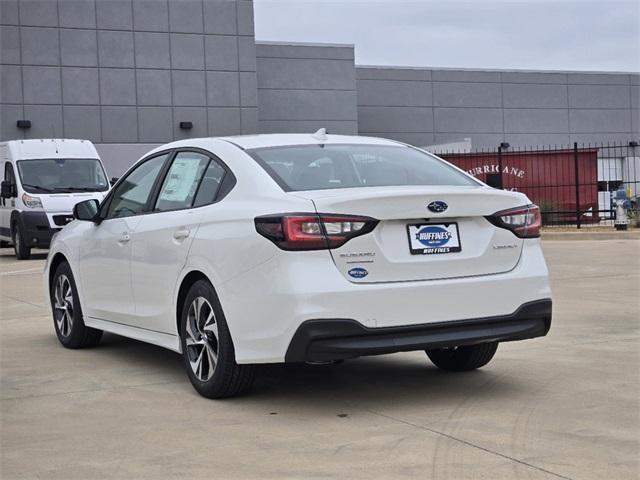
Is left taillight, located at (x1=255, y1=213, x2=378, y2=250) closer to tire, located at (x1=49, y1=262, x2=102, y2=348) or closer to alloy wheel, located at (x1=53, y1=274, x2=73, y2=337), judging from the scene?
tire, located at (x1=49, y1=262, x2=102, y2=348)

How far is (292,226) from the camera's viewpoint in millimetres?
5590

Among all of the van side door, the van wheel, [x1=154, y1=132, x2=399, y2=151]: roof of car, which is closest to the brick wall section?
the van side door

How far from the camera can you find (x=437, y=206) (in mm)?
5844

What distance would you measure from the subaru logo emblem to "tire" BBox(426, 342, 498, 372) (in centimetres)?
126

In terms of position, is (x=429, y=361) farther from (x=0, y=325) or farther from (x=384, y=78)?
(x=384, y=78)

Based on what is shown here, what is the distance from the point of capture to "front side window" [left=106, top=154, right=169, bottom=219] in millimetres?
7383

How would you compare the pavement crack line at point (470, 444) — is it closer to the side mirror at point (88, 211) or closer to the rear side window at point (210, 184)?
the rear side window at point (210, 184)

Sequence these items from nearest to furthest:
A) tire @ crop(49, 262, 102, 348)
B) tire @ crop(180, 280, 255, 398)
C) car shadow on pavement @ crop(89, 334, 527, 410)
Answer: tire @ crop(180, 280, 255, 398) → car shadow on pavement @ crop(89, 334, 527, 410) → tire @ crop(49, 262, 102, 348)

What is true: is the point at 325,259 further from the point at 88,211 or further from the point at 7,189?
the point at 7,189

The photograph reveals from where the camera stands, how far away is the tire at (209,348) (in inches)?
237

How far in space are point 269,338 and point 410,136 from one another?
43470 millimetres

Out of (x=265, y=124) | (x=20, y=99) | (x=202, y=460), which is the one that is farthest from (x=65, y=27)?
(x=202, y=460)

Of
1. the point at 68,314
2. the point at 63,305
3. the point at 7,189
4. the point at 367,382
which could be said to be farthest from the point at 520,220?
the point at 7,189

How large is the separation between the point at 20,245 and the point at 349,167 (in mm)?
16826
